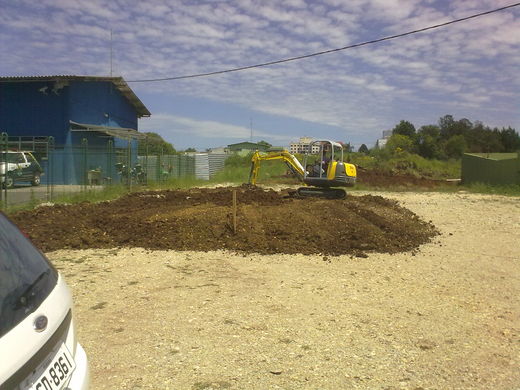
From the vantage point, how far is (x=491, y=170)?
109 ft

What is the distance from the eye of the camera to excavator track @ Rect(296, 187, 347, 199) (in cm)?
1856

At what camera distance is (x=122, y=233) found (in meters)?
11.0

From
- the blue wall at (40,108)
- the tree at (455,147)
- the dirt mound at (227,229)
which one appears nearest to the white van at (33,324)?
the dirt mound at (227,229)

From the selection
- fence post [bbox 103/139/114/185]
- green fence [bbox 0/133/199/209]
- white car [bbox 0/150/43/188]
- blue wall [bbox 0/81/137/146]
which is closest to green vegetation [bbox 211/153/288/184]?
green fence [bbox 0/133/199/209]

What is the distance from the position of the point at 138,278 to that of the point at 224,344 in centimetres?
315

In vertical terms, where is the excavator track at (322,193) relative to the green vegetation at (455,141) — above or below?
below

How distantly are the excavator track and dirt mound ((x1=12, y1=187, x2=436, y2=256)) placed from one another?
4.70 metres

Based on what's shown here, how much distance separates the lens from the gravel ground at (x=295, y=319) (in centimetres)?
440

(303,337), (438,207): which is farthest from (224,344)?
(438,207)

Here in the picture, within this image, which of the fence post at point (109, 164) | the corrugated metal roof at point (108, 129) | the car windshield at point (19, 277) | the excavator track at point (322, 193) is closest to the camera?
the car windshield at point (19, 277)

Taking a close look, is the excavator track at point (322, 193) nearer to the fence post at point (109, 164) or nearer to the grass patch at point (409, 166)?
the fence post at point (109, 164)

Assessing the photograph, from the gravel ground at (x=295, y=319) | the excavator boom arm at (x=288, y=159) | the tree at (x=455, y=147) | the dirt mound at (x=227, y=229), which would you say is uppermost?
the tree at (x=455, y=147)

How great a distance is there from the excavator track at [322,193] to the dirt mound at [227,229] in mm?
4699

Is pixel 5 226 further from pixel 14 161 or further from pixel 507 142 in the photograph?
pixel 507 142
